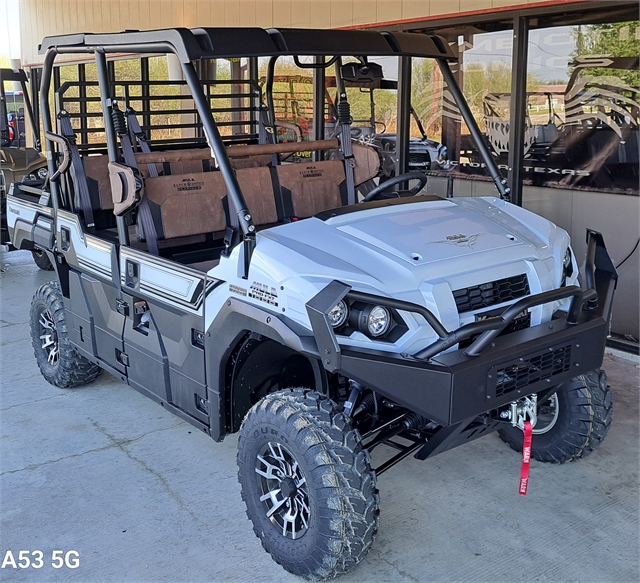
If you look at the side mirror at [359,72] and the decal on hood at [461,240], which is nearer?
the decal on hood at [461,240]

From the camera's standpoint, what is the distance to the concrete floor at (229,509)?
3.08 meters

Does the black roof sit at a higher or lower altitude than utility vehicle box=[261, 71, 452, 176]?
higher

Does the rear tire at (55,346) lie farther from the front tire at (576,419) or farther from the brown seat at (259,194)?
the front tire at (576,419)

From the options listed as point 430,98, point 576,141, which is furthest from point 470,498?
point 430,98

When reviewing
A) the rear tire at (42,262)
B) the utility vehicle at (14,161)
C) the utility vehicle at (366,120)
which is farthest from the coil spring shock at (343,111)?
the rear tire at (42,262)

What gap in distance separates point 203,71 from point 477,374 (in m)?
7.79

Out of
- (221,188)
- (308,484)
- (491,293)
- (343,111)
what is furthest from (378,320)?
(343,111)

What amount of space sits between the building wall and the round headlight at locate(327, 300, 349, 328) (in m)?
3.51

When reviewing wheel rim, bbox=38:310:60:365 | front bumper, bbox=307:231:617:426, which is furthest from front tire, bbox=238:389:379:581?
wheel rim, bbox=38:310:60:365

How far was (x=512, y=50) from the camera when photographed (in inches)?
235

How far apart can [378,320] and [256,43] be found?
1.19 metres

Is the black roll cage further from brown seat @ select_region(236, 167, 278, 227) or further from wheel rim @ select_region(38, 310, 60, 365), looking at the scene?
wheel rim @ select_region(38, 310, 60, 365)

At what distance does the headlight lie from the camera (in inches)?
112

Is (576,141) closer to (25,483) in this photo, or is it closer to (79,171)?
(79,171)
